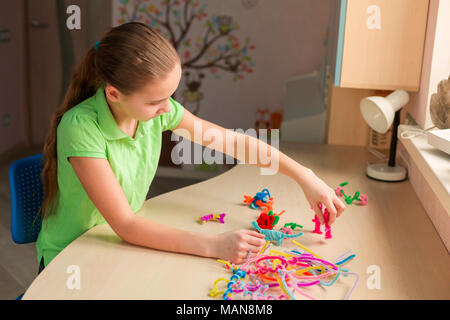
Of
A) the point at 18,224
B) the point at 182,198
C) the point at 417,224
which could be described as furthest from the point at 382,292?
the point at 18,224

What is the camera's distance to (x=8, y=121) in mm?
3684

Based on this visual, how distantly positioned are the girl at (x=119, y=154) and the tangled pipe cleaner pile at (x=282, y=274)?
4 cm

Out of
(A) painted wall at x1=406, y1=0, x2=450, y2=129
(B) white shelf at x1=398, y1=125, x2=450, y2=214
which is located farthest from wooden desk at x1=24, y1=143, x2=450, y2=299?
(A) painted wall at x1=406, y1=0, x2=450, y2=129

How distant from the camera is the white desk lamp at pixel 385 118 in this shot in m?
1.55

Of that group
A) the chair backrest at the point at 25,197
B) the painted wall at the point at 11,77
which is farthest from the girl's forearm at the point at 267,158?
the painted wall at the point at 11,77

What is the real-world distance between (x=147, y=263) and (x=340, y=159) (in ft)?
3.37

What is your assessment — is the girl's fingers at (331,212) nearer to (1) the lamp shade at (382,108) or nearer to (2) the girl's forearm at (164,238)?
(2) the girl's forearm at (164,238)

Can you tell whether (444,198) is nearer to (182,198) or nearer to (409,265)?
(409,265)

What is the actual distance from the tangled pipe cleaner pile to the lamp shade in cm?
61

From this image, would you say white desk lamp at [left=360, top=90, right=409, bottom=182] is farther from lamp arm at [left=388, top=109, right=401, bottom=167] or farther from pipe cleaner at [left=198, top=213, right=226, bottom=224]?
pipe cleaner at [left=198, top=213, right=226, bottom=224]

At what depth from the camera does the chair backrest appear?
1.32 metres

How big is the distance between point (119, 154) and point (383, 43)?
2.97ft
